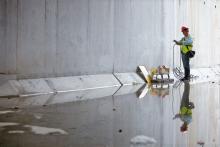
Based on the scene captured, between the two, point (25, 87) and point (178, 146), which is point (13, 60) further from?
point (178, 146)

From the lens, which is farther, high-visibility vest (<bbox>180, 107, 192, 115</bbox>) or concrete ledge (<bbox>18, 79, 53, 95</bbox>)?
concrete ledge (<bbox>18, 79, 53, 95</bbox>)

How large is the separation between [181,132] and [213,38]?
19.5 meters

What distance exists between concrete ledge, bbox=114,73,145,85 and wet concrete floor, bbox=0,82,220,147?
4.53 metres

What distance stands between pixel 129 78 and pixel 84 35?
269 centimetres

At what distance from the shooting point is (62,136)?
441 centimetres

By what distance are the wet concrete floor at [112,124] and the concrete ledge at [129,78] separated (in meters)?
4.53

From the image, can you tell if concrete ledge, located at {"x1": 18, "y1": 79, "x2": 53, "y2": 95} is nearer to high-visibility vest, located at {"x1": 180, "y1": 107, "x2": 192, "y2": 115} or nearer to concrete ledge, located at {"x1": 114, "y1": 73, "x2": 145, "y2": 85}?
high-visibility vest, located at {"x1": 180, "y1": 107, "x2": 192, "y2": 115}

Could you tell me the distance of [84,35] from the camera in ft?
36.0

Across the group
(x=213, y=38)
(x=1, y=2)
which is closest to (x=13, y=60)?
(x=1, y=2)

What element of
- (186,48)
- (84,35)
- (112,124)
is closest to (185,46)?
(186,48)

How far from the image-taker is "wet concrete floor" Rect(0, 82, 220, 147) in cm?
421

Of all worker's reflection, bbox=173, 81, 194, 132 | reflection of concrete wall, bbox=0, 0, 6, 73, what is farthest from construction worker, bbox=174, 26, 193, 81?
reflection of concrete wall, bbox=0, 0, 6, 73

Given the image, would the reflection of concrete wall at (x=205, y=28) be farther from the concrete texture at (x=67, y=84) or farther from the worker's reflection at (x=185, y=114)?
the worker's reflection at (x=185, y=114)

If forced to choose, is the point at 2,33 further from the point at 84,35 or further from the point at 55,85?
the point at 84,35
